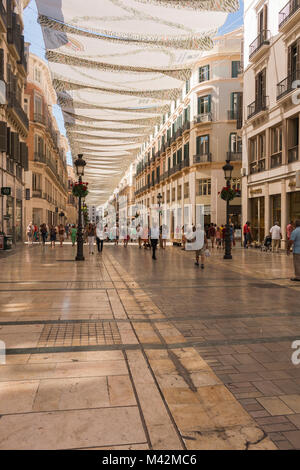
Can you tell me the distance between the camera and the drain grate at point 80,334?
4.66 metres

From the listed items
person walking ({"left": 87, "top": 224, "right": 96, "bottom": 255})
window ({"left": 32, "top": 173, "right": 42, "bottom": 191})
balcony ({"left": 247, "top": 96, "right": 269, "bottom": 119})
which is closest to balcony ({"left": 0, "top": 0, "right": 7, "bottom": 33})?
person walking ({"left": 87, "top": 224, "right": 96, "bottom": 255})

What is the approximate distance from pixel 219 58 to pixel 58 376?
35.0 meters

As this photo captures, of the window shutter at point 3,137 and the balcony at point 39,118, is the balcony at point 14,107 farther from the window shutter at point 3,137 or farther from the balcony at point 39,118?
the balcony at point 39,118

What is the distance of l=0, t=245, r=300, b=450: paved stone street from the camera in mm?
2609

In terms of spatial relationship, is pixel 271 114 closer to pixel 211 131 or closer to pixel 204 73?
pixel 211 131

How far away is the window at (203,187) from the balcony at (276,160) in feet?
41.1

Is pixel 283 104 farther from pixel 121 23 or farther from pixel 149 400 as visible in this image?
pixel 149 400

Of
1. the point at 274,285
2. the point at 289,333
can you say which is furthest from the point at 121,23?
the point at 289,333

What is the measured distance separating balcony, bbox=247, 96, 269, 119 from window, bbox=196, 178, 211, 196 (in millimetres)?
9872

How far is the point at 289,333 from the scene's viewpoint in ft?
16.9

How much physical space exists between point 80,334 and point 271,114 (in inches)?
818

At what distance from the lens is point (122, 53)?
26.2 metres

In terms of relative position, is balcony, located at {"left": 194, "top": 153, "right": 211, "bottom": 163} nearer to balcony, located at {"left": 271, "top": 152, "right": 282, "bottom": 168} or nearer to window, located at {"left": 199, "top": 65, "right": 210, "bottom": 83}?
window, located at {"left": 199, "top": 65, "right": 210, "bottom": 83}

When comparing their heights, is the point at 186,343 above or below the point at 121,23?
below
